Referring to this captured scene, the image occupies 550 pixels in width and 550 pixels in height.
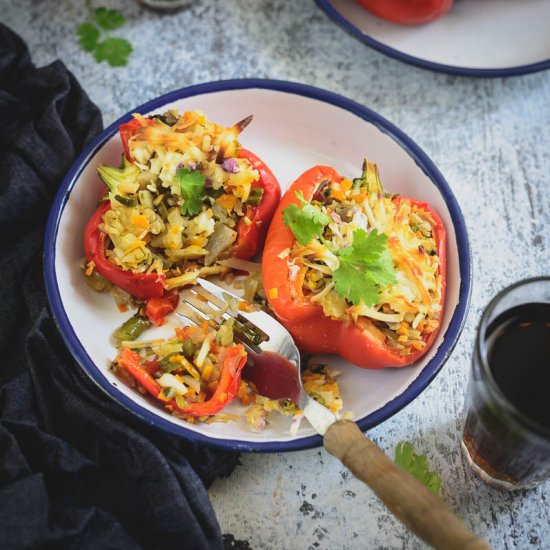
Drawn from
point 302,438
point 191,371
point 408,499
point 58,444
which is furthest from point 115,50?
point 408,499

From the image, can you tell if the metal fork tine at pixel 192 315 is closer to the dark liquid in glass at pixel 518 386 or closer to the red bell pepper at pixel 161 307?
the red bell pepper at pixel 161 307

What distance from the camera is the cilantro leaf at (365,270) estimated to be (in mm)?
2010

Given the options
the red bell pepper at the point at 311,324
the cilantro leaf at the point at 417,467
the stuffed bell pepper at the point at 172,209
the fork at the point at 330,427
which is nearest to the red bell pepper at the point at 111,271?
the stuffed bell pepper at the point at 172,209

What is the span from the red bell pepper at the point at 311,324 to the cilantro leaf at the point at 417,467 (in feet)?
0.86

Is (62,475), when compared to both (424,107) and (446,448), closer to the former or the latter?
(446,448)

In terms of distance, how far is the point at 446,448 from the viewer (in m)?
2.28

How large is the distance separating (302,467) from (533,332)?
752mm

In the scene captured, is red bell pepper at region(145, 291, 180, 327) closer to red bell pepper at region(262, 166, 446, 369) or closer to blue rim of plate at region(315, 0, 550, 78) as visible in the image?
red bell pepper at region(262, 166, 446, 369)

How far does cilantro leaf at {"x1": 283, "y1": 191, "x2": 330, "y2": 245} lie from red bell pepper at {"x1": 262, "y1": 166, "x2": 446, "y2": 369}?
61mm

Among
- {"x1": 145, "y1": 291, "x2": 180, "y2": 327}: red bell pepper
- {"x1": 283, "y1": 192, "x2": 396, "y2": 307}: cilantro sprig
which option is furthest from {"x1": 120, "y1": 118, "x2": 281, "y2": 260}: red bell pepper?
{"x1": 283, "y1": 192, "x2": 396, "y2": 307}: cilantro sprig

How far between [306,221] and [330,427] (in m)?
0.56

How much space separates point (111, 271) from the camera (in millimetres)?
2258

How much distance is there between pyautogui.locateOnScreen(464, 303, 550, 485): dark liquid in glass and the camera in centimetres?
188

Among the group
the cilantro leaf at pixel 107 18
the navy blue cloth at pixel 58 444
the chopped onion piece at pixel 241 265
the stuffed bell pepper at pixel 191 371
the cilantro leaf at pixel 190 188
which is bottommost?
the navy blue cloth at pixel 58 444
